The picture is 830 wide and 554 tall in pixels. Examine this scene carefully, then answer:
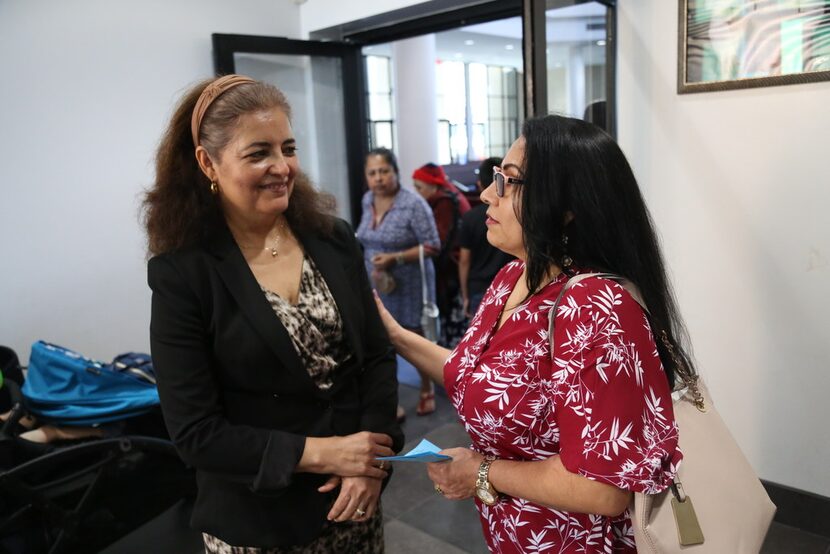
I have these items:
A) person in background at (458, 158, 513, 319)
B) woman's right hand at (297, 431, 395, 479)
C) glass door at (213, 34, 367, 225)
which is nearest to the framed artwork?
person in background at (458, 158, 513, 319)

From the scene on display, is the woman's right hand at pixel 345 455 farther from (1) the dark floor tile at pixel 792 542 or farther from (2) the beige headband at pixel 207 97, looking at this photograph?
(1) the dark floor tile at pixel 792 542

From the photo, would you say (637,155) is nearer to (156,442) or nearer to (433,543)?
(433,543)

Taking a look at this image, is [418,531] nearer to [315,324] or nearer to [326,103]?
[315,324]

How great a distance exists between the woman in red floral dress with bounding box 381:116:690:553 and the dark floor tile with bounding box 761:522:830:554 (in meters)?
1.72

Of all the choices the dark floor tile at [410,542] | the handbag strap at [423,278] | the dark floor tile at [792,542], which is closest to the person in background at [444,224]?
the handbag strap at [423,278]

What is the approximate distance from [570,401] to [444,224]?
3464mm

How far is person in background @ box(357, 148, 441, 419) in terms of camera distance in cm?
387

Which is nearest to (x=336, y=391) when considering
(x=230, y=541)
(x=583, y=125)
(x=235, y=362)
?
(x=235, y=362)

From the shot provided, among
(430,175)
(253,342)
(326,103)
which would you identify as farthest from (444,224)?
(253,342)

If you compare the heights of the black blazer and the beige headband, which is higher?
the beige headband

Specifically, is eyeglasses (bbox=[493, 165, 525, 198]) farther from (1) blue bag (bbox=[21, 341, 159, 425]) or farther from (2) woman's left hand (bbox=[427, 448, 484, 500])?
(1) blue bag (bbox=[21, 341, 159, 425])

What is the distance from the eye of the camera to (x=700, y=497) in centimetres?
110

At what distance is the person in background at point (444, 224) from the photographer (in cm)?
445

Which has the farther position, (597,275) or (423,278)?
(423,278)
